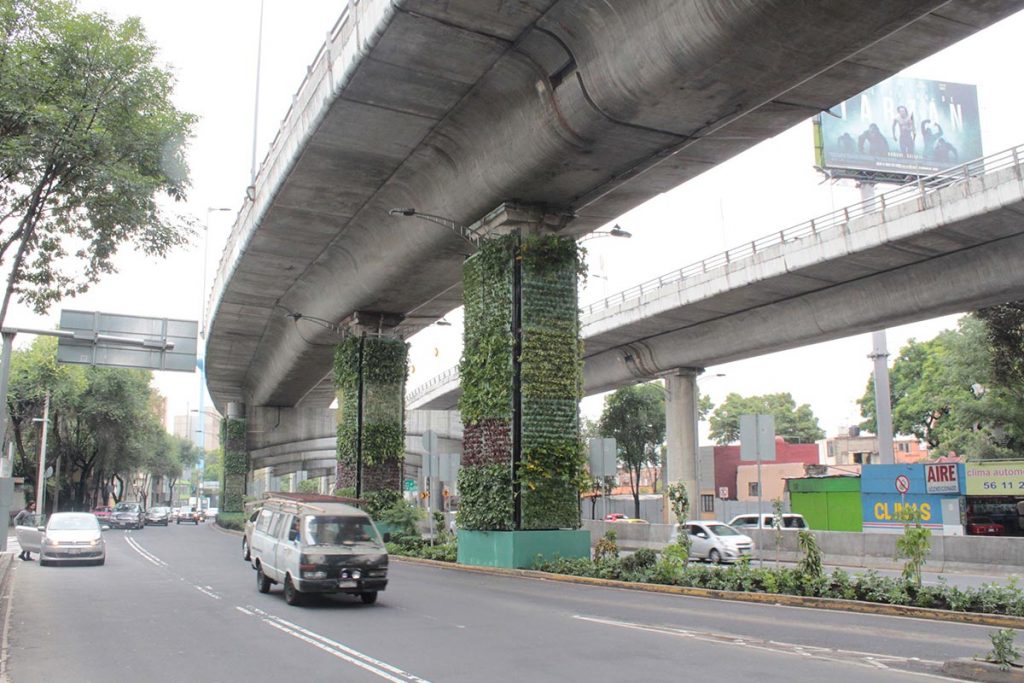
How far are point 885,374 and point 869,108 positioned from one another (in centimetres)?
1740

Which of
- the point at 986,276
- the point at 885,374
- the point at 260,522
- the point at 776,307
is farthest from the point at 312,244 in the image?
the point at 885,374

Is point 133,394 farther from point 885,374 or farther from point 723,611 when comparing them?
point 723,611

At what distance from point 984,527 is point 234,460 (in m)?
49.3

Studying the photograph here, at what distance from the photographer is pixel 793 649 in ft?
34.8

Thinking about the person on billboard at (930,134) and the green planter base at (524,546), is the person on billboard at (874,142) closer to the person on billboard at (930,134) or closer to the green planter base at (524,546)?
the person on billboard at (930,134)

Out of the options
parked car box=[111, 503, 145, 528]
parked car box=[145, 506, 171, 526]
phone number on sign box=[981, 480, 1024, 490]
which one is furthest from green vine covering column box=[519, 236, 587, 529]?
parked car box=[145, 506, 171, 526]

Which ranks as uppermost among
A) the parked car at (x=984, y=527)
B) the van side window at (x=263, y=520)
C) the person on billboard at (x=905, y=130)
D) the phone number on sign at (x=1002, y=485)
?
the person on billboard at (x=905, y=130)

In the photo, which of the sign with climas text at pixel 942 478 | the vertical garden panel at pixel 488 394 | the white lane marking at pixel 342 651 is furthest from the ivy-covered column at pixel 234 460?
the white lane marking at pixel 342 651

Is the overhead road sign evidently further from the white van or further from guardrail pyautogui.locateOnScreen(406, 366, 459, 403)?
guardrail pyautogui.locateOnScreen(406, 366, 459, 403)

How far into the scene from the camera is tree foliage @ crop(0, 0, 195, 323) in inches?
579

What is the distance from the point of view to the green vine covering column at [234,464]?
6456cm

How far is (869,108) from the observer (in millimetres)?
54312

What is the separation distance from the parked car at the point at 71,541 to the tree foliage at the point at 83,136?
9720mm

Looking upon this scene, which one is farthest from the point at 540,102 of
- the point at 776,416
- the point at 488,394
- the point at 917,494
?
the point at 776,416
